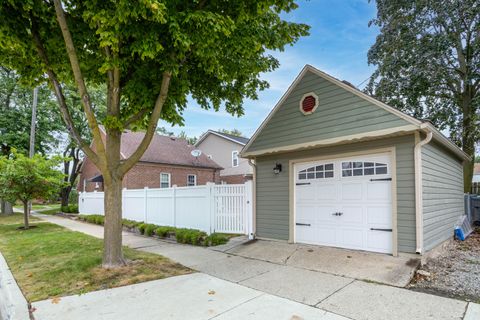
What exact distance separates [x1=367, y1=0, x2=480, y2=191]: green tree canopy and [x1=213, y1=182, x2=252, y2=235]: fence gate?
9755 mm

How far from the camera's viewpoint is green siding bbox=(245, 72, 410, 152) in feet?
20.7

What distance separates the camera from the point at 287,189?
7.88 metres

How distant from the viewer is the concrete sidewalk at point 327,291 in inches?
147

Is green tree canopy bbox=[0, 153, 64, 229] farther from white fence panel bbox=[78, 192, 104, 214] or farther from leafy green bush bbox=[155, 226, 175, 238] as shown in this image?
leafy green bush bbox=[155, 226, 175, 238]

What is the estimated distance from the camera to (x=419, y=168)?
18.5ft

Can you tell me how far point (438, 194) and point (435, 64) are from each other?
9324mm

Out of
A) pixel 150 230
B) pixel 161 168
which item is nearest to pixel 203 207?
pixel 150 230

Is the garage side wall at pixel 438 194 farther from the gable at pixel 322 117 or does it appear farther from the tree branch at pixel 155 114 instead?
the tree branch at pixel 155 114

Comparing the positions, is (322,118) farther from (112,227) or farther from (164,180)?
(164,180)

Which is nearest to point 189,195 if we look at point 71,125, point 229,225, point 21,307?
point 229,225

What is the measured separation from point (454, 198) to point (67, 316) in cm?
1025

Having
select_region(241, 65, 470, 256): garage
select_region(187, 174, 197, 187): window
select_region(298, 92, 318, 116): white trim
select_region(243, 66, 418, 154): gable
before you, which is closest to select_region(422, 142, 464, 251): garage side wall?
select_region(241, 65, 470, 256): garage

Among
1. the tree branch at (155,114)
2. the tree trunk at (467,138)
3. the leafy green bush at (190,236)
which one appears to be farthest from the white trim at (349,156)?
the tree trunk at (467,138)

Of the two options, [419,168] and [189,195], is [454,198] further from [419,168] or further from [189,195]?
[189,195]
